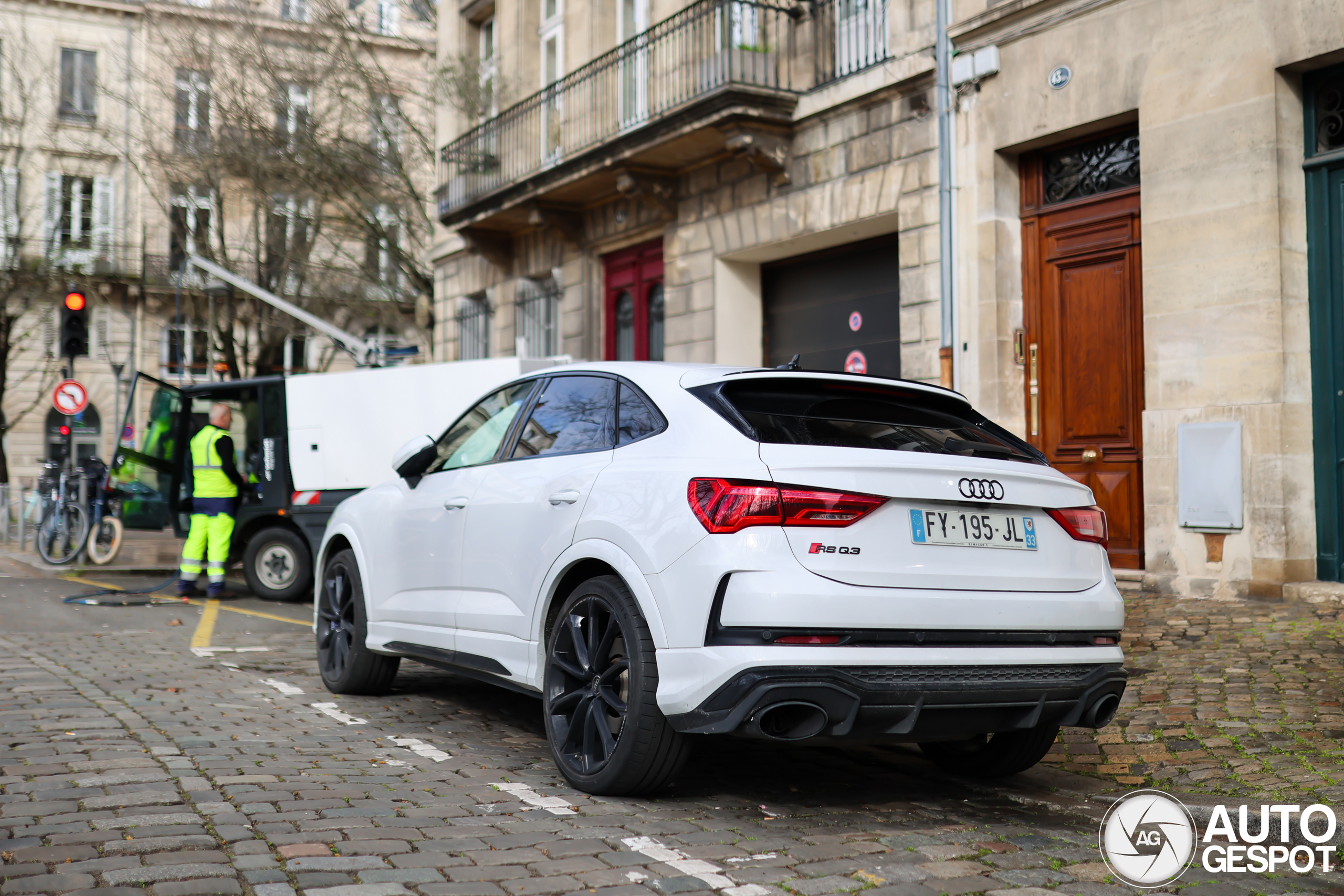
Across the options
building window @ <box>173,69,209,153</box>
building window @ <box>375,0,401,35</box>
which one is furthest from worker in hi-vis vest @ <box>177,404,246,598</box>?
building window @ <box>173,69,209,153</box>

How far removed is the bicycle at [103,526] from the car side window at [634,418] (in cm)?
1250

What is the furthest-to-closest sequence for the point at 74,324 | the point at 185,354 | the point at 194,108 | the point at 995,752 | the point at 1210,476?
the point at 185,354, the point at 194,108, the point at 74,324, the point at 1210,476, the point at 995,752

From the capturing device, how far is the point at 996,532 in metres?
4.41

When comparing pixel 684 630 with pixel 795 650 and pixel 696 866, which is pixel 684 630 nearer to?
pixel 795 650

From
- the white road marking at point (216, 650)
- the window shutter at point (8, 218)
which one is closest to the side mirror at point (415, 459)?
the white road marking at point (216, 650)

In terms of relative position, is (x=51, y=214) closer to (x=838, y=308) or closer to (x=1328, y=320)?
(x=838, y=308)

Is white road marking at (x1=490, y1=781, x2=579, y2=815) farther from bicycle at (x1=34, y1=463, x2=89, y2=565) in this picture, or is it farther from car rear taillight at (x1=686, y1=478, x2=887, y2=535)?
bicycle at (x1=34, y1=463, x2=89, y2=565)

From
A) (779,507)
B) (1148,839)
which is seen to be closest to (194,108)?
(779,507)

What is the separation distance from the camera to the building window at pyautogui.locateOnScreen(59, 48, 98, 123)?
40.4m

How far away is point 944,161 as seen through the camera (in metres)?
12.1

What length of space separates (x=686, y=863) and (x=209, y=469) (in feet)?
33.5

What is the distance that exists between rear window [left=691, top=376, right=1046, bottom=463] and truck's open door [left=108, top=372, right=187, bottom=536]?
1078 centimetres

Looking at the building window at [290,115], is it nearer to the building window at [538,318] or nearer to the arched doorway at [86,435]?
the building window at [538,318]

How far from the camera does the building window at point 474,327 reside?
21406mm
